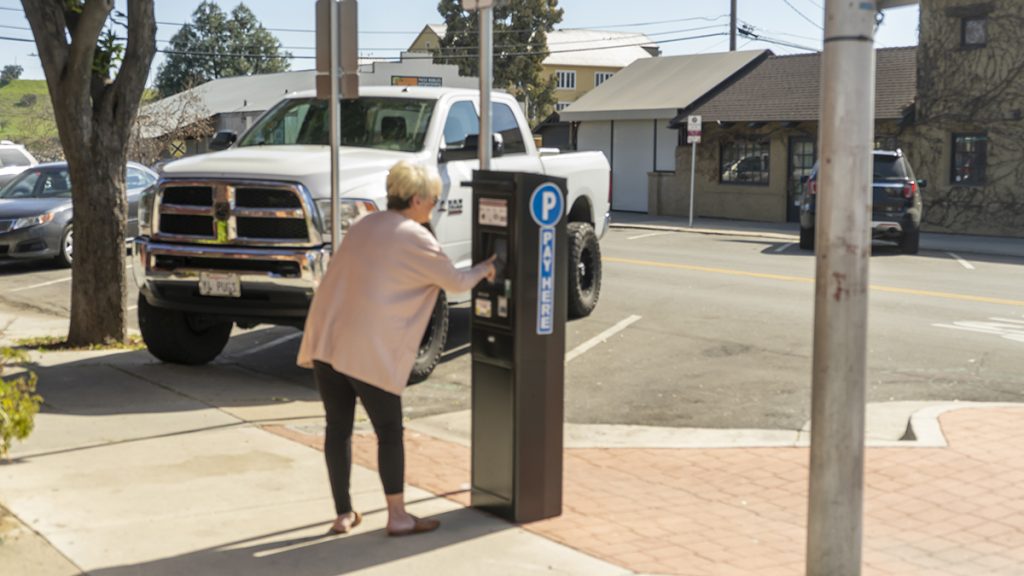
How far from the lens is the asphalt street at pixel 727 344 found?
919cm

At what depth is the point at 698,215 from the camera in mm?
33656

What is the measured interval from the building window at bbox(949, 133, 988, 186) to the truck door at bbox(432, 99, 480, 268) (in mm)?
19944

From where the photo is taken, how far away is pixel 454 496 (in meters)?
6.39

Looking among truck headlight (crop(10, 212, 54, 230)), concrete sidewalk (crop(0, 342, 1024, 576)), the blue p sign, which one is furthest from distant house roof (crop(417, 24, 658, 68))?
the blue p sign

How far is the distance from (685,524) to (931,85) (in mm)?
24307

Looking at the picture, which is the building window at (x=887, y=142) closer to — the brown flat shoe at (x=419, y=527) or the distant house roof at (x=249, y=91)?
the brown flat shoe at (x=419, y=527)

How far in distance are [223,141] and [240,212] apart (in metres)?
2.78

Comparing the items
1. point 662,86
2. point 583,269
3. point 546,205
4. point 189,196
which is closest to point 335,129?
point 189,196

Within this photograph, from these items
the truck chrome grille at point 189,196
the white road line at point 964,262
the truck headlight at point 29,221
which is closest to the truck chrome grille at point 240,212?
the truck chrome grille at point 189,196

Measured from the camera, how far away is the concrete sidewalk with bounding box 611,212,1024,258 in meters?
22.9

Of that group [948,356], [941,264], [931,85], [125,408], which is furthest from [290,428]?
[931,85]

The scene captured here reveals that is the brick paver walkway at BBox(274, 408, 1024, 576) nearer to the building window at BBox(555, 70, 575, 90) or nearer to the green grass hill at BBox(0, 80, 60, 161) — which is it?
Answer: the green grass hill at BBox(0, 80, 60, 161)

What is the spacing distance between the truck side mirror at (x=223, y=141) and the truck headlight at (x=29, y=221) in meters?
7.05

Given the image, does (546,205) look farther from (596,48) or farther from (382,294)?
(596,48)
